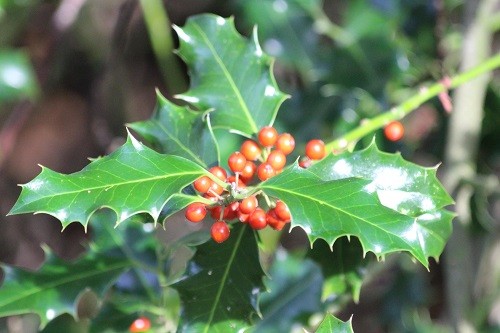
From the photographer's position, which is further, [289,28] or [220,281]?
[289,28]

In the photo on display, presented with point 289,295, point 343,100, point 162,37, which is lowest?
point 289,295

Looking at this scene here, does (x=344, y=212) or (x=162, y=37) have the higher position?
(x=344, y=212)

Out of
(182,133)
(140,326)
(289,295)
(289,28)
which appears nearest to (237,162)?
(182,133)

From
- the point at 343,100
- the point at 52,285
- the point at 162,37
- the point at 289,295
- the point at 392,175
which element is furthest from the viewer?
the point at 162,37

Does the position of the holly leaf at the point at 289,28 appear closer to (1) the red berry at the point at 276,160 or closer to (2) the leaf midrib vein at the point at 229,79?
(2) the leaf midrib vein at the point at 229,79

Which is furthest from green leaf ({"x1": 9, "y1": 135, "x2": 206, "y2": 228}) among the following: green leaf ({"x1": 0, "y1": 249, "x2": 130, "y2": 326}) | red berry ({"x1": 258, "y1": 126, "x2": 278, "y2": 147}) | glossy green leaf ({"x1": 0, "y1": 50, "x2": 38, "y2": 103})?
glossy green leaf ({"x1": 0, "y1": 50, "x2": 38, "y2": 103})

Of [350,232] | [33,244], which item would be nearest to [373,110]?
[350,232]

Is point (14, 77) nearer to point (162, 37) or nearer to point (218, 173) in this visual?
point (162, 37)
